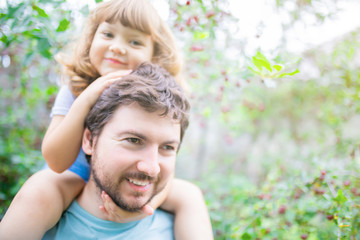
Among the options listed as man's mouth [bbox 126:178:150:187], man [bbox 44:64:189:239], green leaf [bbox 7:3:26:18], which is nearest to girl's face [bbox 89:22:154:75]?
man [bbox 44:64:189:239]

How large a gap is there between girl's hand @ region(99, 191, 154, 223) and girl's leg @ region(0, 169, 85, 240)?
0.21 meters

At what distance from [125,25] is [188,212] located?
104 centimetres

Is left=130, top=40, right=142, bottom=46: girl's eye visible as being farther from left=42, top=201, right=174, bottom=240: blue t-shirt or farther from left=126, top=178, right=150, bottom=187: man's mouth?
left=42, top=201, right=174, bottom=240: blue t-shirt

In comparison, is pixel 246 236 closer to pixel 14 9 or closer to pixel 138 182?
pixel 138 182

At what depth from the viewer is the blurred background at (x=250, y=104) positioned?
143cm

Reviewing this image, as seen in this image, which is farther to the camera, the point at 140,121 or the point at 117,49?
the point at 117,49

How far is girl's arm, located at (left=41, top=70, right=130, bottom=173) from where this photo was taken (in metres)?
1.24

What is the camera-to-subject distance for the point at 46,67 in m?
3.01

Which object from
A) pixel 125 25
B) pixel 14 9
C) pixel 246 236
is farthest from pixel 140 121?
pixel 246 236

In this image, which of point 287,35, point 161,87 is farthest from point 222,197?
point 161,87

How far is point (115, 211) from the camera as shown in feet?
4.03

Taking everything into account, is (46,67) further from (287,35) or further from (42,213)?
(287,35)

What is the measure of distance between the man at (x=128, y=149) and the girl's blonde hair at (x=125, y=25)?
0.26m

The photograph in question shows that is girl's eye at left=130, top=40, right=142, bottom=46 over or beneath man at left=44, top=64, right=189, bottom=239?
over
